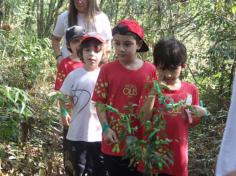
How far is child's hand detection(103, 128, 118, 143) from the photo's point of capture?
2818 mm

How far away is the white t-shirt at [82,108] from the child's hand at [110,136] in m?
0.64

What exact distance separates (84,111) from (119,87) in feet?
2.11

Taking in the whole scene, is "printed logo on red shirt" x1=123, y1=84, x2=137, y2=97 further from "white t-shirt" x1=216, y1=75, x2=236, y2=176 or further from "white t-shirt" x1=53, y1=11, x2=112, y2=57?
"white t-shirt" x1=216, y1=75, x2=236, y2=176

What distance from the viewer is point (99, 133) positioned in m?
3.58

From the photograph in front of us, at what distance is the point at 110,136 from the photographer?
2.84 m

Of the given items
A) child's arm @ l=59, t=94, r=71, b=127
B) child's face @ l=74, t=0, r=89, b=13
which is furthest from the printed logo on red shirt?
child's face @ l=74, t=0, r=89, b=13

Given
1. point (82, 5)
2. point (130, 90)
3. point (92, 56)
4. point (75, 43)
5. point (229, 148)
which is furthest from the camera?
point (82, 5)

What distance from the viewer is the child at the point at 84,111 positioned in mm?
3545

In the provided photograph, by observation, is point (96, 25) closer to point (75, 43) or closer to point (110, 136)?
point (75, 43)

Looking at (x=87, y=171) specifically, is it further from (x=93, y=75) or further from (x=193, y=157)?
(x=193, y=157)

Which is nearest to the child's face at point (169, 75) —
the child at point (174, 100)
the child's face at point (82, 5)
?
the child at point (174, 100)

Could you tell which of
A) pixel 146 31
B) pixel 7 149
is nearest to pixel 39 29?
pixel 146 31

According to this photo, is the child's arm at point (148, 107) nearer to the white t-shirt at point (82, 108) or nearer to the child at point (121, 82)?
the child at point (121, 82)

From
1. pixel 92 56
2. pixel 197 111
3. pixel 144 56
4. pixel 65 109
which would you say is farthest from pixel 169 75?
pixel 144 56
